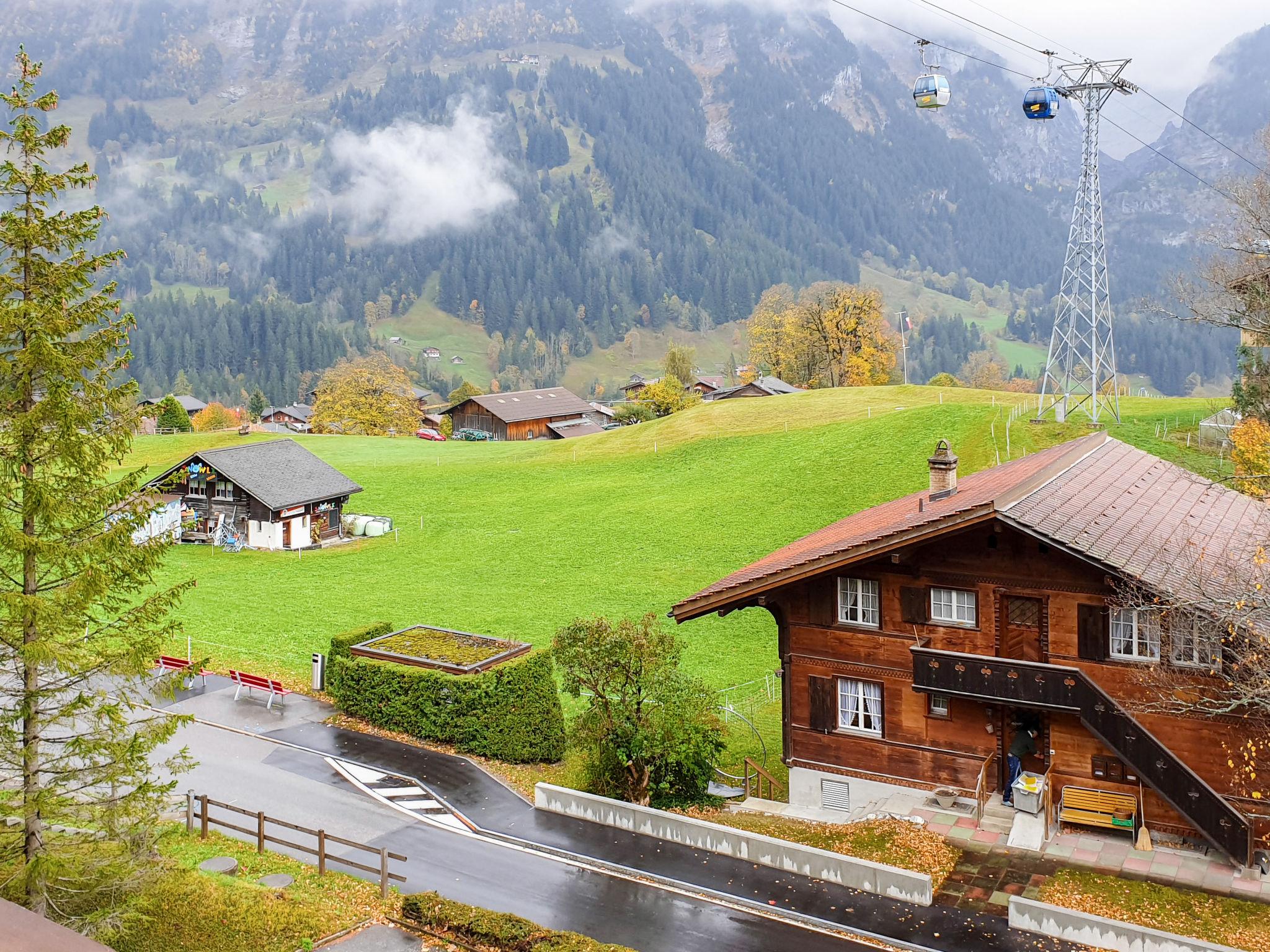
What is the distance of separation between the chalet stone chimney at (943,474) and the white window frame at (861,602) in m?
4.41

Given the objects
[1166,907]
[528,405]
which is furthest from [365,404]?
[1166,907]

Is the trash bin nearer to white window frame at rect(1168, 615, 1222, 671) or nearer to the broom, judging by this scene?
the broom

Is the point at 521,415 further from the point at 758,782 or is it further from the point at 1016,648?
the point at 1016,648

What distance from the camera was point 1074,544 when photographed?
2419 centimetres

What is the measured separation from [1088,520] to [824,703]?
8.01 meters

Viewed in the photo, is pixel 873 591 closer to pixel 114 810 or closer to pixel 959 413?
pixel 114 810

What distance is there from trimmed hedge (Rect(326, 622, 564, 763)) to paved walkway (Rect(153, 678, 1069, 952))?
84 cm

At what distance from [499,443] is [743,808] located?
76153mm

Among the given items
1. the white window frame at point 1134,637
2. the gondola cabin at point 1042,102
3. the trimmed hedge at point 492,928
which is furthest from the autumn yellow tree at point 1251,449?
the trimmed hedge at point 492,928

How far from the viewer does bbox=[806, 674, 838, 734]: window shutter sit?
2833 centimetres

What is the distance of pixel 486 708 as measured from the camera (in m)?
32.5

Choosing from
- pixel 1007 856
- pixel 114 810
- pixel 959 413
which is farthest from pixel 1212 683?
pixel 959 413

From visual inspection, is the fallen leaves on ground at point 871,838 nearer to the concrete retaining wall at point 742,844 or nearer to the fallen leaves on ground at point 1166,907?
the concrete retaining wall at point 742,844

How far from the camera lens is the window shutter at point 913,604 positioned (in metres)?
27.1
